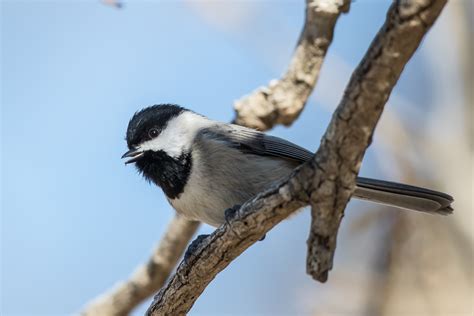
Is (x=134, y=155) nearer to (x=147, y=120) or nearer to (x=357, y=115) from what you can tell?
(x=147, y=120)

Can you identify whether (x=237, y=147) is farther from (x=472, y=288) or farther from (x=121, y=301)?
(x=472, y=288)

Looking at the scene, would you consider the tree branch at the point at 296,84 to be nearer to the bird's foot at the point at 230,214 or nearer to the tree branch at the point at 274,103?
the tree branch at the point at 274,103

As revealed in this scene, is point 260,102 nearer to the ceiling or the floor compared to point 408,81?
nearer to the floor

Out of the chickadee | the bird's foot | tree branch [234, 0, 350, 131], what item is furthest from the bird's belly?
tree branch [234, 0, 350, 131]

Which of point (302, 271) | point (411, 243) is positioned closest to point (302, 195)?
point (411, 243)

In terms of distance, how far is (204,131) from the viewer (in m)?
3.73

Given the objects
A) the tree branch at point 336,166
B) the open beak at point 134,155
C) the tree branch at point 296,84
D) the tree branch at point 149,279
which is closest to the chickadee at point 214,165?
the open beak at point 134,155

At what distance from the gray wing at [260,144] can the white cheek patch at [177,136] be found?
12 cm

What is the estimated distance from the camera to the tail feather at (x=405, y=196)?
10.4ft

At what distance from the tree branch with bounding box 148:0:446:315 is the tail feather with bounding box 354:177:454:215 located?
A: 3.37ft

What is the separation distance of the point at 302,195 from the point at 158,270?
2.48m

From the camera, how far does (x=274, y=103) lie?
4.28 m

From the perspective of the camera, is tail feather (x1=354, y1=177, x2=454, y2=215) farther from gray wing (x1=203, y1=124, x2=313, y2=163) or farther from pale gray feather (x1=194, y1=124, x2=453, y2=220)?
gray wing (x1=203, y1=124, x2=313, y2=163)

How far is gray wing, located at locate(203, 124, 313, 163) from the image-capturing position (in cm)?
360
